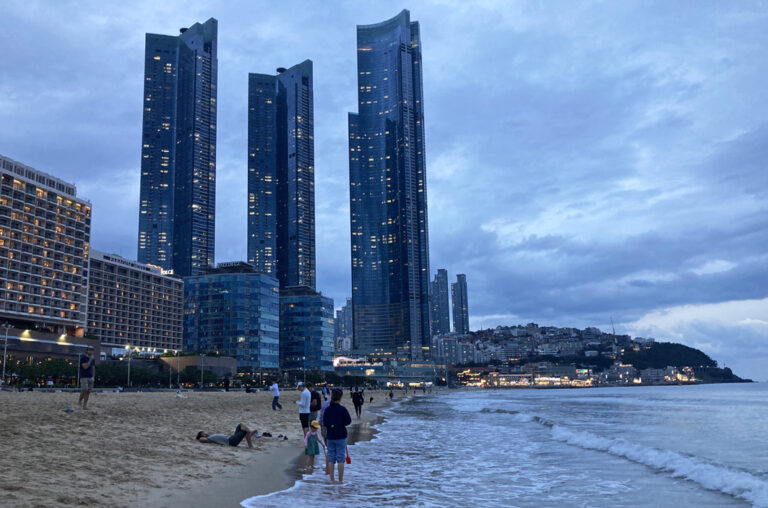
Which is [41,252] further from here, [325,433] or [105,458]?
[325,433]

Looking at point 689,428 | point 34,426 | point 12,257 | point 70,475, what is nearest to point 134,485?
point 70,475

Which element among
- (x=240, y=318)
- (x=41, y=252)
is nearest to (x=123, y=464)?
(x=41, y=252)

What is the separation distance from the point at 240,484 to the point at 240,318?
600 ft

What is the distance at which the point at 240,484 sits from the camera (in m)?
13.5

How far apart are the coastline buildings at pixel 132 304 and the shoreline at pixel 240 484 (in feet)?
530

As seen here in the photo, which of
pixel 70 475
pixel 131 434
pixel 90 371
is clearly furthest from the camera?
pixel 90 371

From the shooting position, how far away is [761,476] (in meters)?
18.4

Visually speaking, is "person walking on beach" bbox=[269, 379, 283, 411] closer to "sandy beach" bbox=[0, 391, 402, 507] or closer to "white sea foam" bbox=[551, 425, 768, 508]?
"sandy beach" bbox=[0, 391, 402, 507]

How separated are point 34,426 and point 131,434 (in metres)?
2.87

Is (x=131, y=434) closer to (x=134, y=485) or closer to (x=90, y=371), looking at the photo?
(x=90, y=371)

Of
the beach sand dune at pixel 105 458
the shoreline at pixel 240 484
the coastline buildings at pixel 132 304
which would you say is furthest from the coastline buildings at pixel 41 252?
the shoreline at pixel 240 484

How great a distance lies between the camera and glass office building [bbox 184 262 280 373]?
19000 cm

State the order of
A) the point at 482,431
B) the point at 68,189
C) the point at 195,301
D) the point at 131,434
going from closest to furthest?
the point at 131,434, the point at 482,431, the point at 68,189, the point at 195,301

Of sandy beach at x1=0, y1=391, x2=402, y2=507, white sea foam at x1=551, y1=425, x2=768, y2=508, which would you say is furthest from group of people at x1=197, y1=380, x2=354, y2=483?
white sea foam at x1=551, y1=425, x2=768, y2=508
